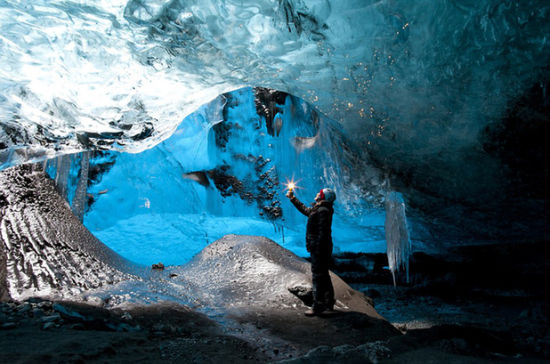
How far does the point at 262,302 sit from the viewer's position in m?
4.10

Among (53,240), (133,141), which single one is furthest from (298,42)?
(53,240)

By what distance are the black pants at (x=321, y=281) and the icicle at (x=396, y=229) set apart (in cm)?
313

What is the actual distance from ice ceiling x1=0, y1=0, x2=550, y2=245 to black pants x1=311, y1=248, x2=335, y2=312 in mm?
2262

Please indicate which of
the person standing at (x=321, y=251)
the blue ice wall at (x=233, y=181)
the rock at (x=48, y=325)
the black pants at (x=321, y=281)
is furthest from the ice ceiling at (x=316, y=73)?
the rock at (x=48, y=325)

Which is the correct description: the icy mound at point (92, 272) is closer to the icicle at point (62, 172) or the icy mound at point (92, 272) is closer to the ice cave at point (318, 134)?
the ice cave at point (318, 134)

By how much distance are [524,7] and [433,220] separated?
194 inches

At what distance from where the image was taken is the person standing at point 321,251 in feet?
12.6

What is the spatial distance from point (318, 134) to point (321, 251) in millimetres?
3960

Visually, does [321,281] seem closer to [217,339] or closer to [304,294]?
[304,294]

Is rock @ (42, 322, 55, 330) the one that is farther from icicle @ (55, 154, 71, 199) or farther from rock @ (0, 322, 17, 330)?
icicle @ (55, 154, 71, 199)

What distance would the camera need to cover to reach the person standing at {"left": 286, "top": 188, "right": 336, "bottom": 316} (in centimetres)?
384

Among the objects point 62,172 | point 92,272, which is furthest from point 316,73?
point 62,172

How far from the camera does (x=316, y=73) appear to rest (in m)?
4.48

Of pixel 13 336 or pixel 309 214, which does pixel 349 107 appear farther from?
pixel 13 336
